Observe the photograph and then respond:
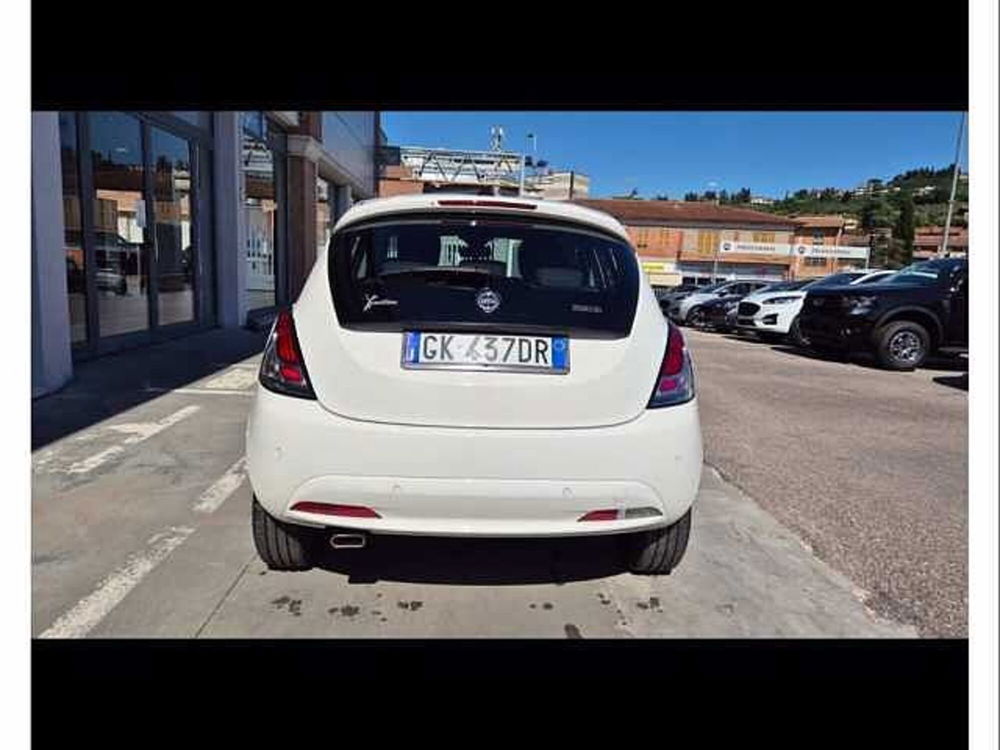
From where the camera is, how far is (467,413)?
221 cm

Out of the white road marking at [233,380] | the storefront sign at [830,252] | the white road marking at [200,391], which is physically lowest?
the white road marking at [200,391]

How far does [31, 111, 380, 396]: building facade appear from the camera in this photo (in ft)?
18.4

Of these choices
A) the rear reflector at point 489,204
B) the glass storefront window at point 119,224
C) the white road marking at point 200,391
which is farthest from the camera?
the glass storefront window at point 119,224

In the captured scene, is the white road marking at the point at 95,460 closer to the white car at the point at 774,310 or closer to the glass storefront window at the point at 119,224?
the glass storefront window at the point at 119,224

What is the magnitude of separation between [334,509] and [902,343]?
955cm

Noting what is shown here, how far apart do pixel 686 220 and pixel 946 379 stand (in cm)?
4588

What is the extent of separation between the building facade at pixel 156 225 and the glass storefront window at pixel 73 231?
0.04ft

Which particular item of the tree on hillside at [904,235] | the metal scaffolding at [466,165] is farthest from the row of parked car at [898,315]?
the tree on hillside at [904,235]

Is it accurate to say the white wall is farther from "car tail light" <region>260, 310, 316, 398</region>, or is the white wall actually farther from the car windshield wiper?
the car windshield wiper

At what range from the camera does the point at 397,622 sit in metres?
2.47

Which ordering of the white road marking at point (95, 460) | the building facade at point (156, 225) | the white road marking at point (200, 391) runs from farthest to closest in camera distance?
1. the white road marking at point (200, 391)
2. the building facade at point (156, 225)
3. the white road marking at point (95, 460)

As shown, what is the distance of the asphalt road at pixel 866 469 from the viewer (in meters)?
2.95

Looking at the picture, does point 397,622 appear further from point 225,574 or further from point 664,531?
point 664,531
